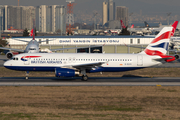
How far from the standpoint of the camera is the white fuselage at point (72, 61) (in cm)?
4038

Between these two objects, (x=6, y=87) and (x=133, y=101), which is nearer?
(x=133, y=101)

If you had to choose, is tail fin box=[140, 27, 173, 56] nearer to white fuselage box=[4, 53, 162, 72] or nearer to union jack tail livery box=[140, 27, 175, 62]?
union jack tail livery box=[140, 27, 175, 62]

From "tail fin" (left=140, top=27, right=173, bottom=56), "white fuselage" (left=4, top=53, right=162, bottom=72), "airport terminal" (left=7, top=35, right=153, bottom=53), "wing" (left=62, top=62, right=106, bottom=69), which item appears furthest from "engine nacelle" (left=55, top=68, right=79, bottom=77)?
"airport terminal" (left=7, top=35, right=153, bottom=53)

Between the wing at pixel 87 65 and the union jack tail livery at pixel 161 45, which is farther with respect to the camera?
the union jack tail livery at pixel 161 45

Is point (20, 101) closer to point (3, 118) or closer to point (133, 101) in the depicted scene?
point (3, 118)

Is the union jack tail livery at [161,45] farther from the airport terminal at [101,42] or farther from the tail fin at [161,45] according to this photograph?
the airport terminal at [101,42]

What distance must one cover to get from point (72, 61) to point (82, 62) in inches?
58.1

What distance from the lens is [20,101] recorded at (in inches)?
1083

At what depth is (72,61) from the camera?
134ft

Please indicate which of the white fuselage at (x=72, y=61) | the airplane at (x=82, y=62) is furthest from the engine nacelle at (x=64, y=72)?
the white fuselage at (x=72, y=61)

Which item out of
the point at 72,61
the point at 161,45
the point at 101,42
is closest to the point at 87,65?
the point at 72,61

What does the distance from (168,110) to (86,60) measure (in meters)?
18.4

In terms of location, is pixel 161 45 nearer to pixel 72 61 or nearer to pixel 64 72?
pixel 72 61

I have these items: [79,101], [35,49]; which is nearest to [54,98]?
[79,101]
